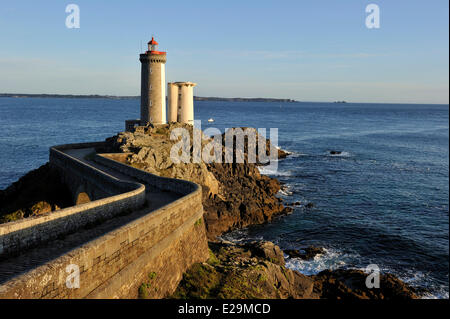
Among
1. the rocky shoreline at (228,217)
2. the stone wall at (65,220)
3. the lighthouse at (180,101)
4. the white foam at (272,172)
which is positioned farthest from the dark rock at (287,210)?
the lighthouse at (180,101)

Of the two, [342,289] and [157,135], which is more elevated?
[157,135]

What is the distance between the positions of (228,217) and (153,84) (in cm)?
1993

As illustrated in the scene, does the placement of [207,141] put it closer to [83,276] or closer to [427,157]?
[83,276]

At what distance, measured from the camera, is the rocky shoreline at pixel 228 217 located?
1473 centimetres

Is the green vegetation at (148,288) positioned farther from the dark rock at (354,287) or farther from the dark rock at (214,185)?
the dark rock at (214,185)

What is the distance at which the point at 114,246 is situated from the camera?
30.3 ft

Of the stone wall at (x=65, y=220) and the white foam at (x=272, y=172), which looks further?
the white foam at (x=272, y=172)

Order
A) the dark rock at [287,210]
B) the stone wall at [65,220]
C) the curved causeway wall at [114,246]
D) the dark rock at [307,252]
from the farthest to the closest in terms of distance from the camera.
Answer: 1. the dark rock at [287,210]
2. the dark rock at [307,252]
3. the stone wall at [65,220]
4. the curved causeway wall at [114,246]

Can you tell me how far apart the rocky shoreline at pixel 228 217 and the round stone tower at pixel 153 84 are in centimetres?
213

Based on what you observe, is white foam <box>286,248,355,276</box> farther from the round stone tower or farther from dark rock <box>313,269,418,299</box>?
the round stone tower
